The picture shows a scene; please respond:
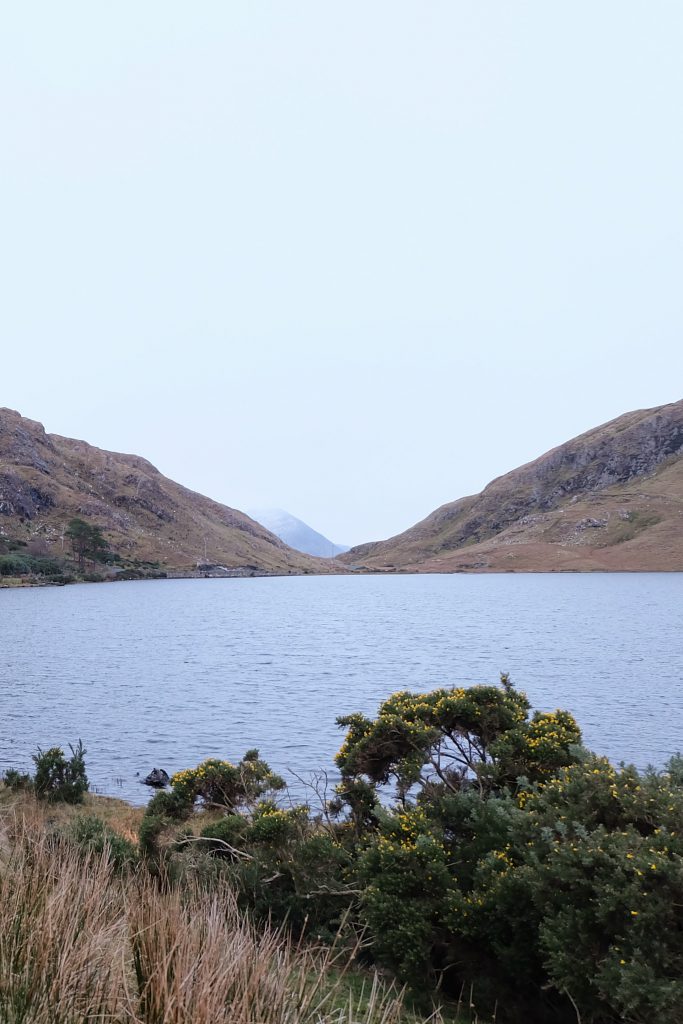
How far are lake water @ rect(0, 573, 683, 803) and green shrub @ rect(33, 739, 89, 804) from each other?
224 centimetres

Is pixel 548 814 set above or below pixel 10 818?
above

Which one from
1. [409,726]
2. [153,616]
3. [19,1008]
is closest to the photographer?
[19,1008]

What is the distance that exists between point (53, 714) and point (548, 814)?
31.7 m

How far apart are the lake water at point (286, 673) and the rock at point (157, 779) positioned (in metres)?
0.39

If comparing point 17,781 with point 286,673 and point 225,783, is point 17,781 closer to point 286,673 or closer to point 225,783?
point 225,783

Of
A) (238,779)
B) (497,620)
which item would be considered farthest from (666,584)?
(238,779)

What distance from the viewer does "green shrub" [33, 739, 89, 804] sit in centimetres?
2086

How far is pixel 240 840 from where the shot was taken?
1341cm

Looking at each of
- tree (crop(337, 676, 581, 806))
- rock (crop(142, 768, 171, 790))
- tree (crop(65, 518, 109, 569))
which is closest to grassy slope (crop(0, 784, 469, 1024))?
tree (crop(337, 676, 581, 806))

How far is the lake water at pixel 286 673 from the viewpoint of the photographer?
95.8 ft

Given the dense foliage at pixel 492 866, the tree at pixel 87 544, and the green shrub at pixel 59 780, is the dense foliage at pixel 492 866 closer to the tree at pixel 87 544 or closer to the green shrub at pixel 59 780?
the green shrub at pixel 59 780

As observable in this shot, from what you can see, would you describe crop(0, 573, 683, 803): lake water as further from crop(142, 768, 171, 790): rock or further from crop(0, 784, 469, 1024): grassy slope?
crop(0, 784, 469, 1024): grassy slope

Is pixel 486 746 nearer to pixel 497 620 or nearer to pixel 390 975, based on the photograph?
pixel 390 975

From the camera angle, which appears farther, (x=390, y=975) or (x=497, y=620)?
(x=497, y=620)
